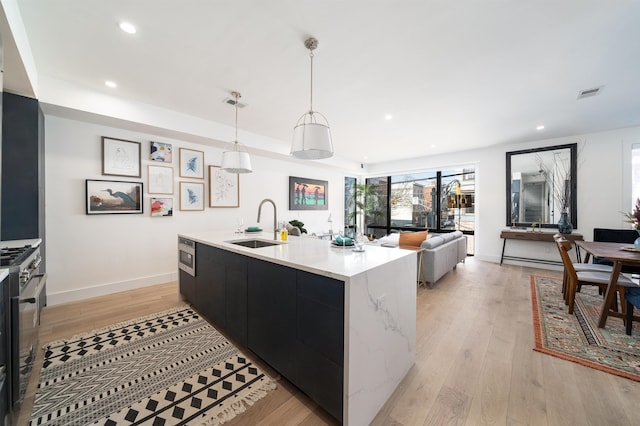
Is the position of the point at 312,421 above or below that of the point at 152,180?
below

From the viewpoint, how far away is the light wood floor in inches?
58.1

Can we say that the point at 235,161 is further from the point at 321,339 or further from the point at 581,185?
the point at 581,185

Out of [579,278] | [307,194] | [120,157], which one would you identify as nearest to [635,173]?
[579,278]

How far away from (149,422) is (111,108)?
3.54 meters

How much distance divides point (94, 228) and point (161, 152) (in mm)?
1423

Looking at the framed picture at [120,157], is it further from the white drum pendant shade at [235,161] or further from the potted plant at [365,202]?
the potted plant at [365,202]

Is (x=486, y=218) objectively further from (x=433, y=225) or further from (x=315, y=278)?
(x=315, y=278)

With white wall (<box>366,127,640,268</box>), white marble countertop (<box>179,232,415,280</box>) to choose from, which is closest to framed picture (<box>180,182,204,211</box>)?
white marble countertop (<box>179,232,415,280</box>)

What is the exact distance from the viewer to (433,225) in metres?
7.02

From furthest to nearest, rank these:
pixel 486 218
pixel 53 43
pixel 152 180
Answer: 1. pixel 486 218
2. pixel 152 180
3. pixel 53 43

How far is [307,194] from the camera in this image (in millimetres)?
6574

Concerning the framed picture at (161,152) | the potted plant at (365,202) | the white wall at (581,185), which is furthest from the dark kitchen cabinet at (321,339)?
the potted plant at (365,202)

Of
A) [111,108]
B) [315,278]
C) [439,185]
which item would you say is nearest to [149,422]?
[315,278]

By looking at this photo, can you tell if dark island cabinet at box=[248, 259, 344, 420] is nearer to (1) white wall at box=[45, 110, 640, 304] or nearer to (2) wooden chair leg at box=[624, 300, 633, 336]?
(1) white wall at box=[45, 110, 640, 304]
